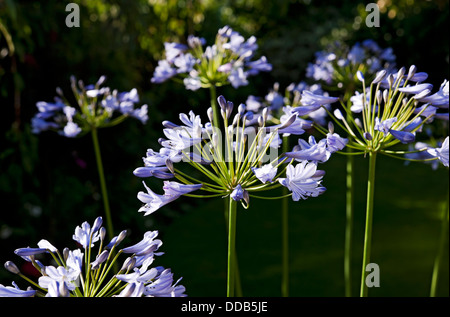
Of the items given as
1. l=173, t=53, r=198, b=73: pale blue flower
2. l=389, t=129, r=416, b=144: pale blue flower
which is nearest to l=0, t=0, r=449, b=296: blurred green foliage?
l=173, t=53, r=198, b=73: pale blue flower

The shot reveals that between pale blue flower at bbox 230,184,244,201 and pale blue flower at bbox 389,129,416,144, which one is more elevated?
pale blue flower at bbox 389,129,416,144

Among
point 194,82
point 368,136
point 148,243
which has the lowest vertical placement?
point 148,243

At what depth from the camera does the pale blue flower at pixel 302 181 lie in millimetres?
1567

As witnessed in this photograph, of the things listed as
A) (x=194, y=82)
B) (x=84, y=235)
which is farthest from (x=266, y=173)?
(x=194, y=82)

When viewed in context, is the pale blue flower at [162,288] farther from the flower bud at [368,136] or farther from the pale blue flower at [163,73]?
the pale blue flower at [163,73]

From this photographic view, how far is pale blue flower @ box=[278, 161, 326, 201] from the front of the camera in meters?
1.57

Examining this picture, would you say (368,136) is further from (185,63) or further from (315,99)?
(185,63)

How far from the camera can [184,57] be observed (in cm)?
296

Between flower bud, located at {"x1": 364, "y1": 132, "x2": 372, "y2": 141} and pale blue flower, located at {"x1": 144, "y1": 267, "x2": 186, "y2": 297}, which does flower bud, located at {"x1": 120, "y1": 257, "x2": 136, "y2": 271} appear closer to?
pale blue flower, located at {"x1": 144, "y1": 267, "x2": 186, "y2": 297}

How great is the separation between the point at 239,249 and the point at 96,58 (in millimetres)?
2915

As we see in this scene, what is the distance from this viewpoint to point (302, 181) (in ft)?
5.25

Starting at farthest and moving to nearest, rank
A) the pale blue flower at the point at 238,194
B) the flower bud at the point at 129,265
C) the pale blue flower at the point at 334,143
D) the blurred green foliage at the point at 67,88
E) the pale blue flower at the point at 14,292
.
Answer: the blurred green foliage at the point at 67,88
the pale blue flower at the point at 334,143
the pale blue flower at the point at 238,194
the flower bud at the point at 129,265
the pale blue flower at the point at 14,292

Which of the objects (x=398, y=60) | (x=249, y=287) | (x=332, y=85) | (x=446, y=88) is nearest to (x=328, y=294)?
(x=249, y=287)

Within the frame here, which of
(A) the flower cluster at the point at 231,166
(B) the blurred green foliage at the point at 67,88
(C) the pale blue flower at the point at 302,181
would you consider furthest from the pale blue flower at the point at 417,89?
(B) the blurred green foliage at the point at 67,88
